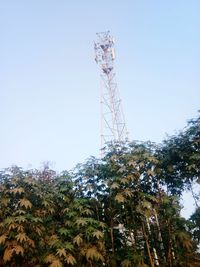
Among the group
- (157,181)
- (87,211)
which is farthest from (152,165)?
(87,211)

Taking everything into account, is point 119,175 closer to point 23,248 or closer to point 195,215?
point 195,215

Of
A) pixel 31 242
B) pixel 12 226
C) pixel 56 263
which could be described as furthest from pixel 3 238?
pixel 56 263

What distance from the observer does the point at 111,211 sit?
46.6 feet

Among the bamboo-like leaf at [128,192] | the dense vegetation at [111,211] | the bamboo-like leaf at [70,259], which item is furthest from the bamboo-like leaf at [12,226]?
the bamboo-like leaf at [128,192]

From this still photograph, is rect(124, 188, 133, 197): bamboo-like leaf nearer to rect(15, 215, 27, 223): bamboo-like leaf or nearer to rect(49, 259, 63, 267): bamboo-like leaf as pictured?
rect(49, 259, 63, 267): bamboo-like leaf

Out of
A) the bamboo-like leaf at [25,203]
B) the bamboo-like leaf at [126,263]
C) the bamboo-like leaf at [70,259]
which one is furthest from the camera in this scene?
the bamboo-like leaf at [126,263]

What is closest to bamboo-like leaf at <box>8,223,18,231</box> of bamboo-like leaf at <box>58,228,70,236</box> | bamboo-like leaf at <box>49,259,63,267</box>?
bamboo-like leaf at <box>58,228,70,236</box>

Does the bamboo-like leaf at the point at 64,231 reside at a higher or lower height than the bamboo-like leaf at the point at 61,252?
higher

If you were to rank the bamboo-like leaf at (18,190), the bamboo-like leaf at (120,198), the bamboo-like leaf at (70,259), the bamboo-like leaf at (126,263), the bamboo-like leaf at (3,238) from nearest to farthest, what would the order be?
the bamboo-like leaf at (3,238) → the bamboo-like leaf at (70,259) → the bamboo-like leaf at (126,263) → the bamboo-like leaf at (18,190) → the bamboo-like leaf at (120,198)

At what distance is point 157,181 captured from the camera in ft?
48.7

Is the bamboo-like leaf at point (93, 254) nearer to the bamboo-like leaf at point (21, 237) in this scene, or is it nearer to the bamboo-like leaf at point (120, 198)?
the bamboo-like leaf at point (120, 198)

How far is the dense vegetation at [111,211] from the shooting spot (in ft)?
41.1

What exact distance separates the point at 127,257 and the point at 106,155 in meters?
4.31

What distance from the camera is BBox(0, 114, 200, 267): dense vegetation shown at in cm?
1252
